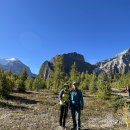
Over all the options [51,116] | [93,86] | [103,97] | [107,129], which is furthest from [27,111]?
[93,86]

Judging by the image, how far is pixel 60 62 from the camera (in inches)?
2101

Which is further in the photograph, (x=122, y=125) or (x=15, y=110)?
(x=15, y=110)

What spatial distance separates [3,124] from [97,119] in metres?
6.88

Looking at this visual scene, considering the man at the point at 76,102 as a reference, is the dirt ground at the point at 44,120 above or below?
below

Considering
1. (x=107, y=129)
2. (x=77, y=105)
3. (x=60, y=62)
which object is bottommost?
(x=107, y=129)

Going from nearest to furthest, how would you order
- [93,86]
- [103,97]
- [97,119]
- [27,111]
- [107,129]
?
[107,129], [97,119], [27,111], [103,97], [93,86]

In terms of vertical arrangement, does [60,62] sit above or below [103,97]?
above

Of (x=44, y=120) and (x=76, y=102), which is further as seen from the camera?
(x=44, y=120)

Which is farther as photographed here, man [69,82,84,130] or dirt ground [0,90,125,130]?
dirt ground [0,90,125,130]

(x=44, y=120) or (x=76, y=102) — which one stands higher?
(x=76, y=102)

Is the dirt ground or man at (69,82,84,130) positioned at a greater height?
man at (69,82,84,130)

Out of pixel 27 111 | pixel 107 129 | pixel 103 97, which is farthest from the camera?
pixel 103 97

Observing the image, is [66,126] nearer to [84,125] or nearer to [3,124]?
[84,125]

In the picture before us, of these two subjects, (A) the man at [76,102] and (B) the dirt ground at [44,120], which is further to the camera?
(B) the dirt ground at [44,120]
